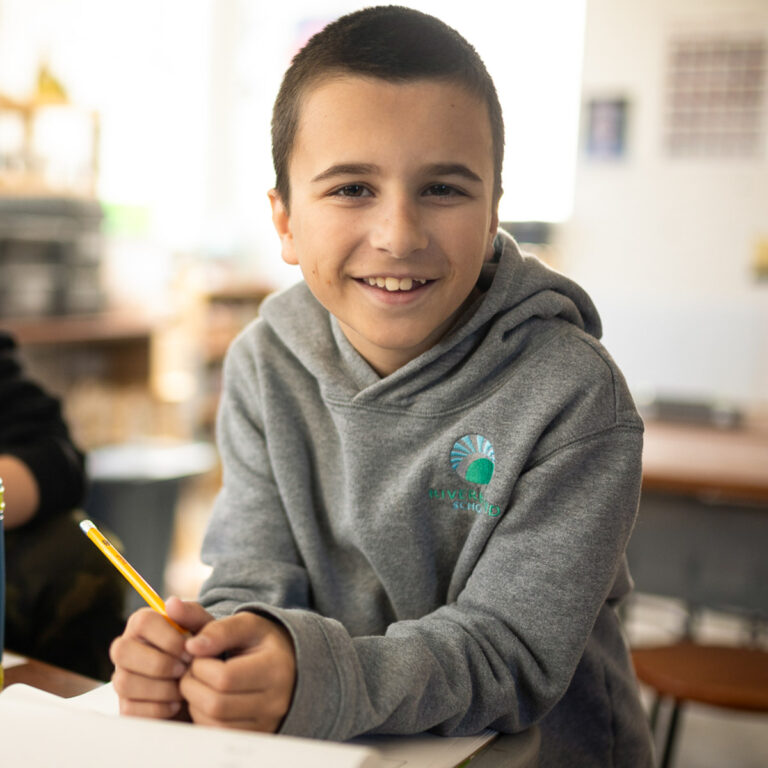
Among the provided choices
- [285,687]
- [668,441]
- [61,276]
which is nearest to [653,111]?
[668,441]

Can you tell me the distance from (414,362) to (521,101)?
430cm

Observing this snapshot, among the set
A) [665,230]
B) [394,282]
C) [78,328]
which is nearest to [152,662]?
[394,282]

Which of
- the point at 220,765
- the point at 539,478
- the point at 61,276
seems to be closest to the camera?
the point at 220,765

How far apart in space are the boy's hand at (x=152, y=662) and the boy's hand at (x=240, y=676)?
2cm

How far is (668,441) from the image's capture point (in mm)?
2484

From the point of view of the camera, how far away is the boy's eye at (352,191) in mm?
857

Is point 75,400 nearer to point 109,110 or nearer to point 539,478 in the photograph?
point 109,110

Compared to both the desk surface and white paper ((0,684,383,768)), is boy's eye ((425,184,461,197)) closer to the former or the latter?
white paper ((0,684,383,768))

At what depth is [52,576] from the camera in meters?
1.11

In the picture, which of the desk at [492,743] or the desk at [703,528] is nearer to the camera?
the desk at [492,743]

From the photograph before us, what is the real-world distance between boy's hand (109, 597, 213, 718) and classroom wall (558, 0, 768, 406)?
361 cm

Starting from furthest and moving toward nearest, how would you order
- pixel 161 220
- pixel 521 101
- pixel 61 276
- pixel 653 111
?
pixel 161 220
pixel 521 101
pixel 653 111
pixel 61 276

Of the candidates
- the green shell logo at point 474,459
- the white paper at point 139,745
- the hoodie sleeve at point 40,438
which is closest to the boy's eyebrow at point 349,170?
the green shell logo at point 474,459

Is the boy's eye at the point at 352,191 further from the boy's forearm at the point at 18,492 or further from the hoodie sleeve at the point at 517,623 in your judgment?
the boy's forearm at the point at 18,492
